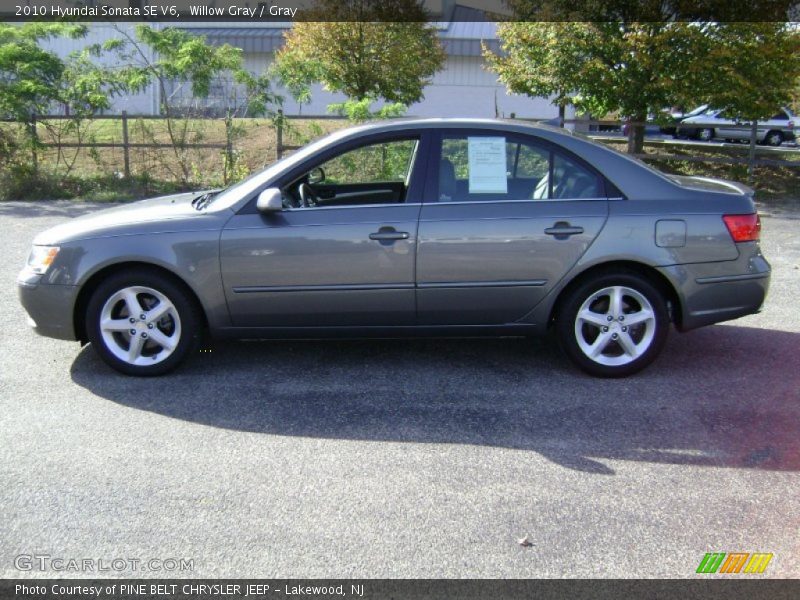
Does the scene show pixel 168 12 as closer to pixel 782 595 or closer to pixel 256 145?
pixel 256 145

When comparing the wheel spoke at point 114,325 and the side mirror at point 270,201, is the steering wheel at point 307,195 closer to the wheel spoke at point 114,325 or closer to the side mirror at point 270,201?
the side mirror at point 270,201

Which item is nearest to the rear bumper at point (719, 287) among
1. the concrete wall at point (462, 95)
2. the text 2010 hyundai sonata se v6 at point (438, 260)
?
the text 2010 hyundai sonata se v6 at point (438, 260)

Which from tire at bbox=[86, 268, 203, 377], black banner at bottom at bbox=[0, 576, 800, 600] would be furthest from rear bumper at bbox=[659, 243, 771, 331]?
tire at bbox=[86, 268, 203, 377]

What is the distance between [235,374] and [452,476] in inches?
78.8

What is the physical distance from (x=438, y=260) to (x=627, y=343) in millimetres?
1353

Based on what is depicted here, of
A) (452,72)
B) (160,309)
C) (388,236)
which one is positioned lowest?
(160,309)

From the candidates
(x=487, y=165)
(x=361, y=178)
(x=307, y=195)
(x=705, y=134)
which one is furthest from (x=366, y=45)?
(x=705, y=134)

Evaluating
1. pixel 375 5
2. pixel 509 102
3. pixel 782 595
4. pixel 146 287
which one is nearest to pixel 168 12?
pixel 375 5

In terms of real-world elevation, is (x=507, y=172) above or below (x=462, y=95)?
below

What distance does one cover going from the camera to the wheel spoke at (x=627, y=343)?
5.30m

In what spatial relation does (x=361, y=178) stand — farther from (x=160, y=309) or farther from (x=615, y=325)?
(x=615, y=325)

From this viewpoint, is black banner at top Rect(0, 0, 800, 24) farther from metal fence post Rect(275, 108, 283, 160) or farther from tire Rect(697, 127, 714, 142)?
tire Rect(697, 127, 714, 142)

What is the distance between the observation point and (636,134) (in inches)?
624

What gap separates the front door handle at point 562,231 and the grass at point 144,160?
375 inches
